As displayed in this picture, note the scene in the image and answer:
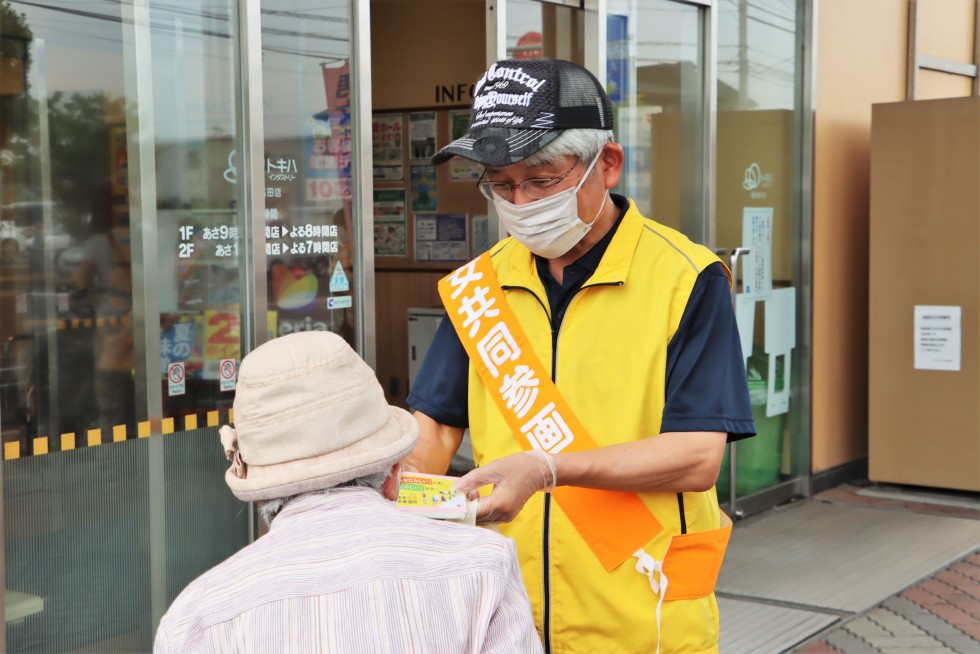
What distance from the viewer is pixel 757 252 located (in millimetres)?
7562

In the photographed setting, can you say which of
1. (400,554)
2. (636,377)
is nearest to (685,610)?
(636,377)

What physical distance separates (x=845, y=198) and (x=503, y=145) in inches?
258

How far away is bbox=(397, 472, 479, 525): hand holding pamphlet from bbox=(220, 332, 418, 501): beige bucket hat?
0.32 metres

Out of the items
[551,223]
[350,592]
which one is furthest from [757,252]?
[350,592]

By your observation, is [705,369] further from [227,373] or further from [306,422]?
[227,373]

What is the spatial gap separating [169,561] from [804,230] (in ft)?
16.2

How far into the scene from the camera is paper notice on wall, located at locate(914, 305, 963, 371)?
7934 mm

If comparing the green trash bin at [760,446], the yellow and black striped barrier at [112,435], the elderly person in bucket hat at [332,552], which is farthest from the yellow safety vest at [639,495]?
the green trash bin at [760,446]

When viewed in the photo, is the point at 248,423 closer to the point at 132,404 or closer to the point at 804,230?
the point at 132,404

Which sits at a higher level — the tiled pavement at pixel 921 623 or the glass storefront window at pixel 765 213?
the glass storefront window at pixel 765 213

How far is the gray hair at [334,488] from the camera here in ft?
5.33

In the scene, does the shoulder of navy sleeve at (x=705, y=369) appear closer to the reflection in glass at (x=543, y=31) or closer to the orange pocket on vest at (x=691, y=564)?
the orange pocket on vest at (x=691, y=564)

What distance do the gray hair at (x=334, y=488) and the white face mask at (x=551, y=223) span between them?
84 cm

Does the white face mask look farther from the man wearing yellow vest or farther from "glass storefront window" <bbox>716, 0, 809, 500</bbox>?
"glass storefront window" <bbox>716, 0, 809, 500</bbox>
